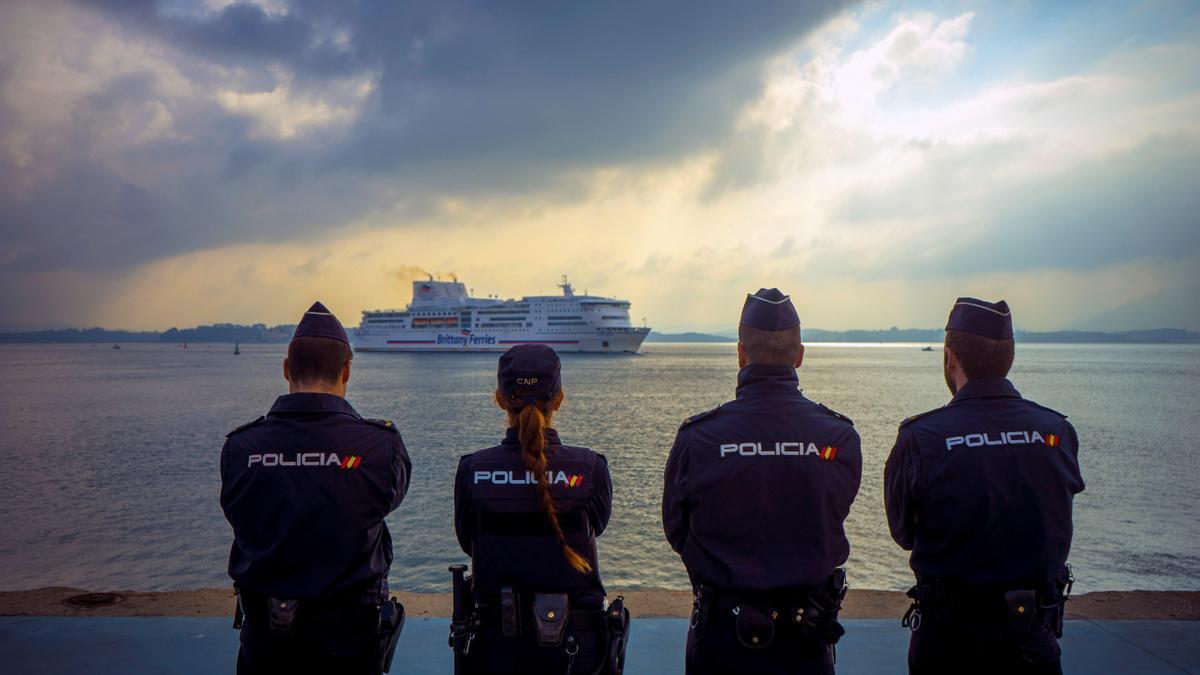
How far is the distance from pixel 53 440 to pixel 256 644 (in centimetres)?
2508

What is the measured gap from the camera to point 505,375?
218 centimetres

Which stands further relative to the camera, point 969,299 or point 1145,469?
point 1145,469

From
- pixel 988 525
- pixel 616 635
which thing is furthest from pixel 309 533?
pixel 988 525

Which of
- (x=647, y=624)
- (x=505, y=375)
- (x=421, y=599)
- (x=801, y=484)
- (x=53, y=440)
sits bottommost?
(x=53, y=440)

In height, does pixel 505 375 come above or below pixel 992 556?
above

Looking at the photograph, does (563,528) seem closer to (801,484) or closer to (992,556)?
(801,484)

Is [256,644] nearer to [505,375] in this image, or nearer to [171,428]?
[505,375]

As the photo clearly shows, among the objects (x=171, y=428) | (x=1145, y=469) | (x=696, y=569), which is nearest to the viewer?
(x=696, y=569)

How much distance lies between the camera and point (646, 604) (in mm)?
4789

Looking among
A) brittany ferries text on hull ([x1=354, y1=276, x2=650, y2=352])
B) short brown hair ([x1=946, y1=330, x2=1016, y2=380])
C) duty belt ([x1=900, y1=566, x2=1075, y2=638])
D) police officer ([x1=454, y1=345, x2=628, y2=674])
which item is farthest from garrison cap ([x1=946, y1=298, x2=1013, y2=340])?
brittany ferries text on hull ([x1=354, y1=276, x2=650, y2=352])

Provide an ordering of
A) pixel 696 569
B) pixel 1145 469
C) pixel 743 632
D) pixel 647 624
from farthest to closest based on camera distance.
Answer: pixel 1145 469, pixel 647 624, pixel 696 569, pixel 743 632

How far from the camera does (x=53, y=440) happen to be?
21.7 m

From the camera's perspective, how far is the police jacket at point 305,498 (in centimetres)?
208

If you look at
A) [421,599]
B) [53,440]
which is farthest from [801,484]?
[53,440]
